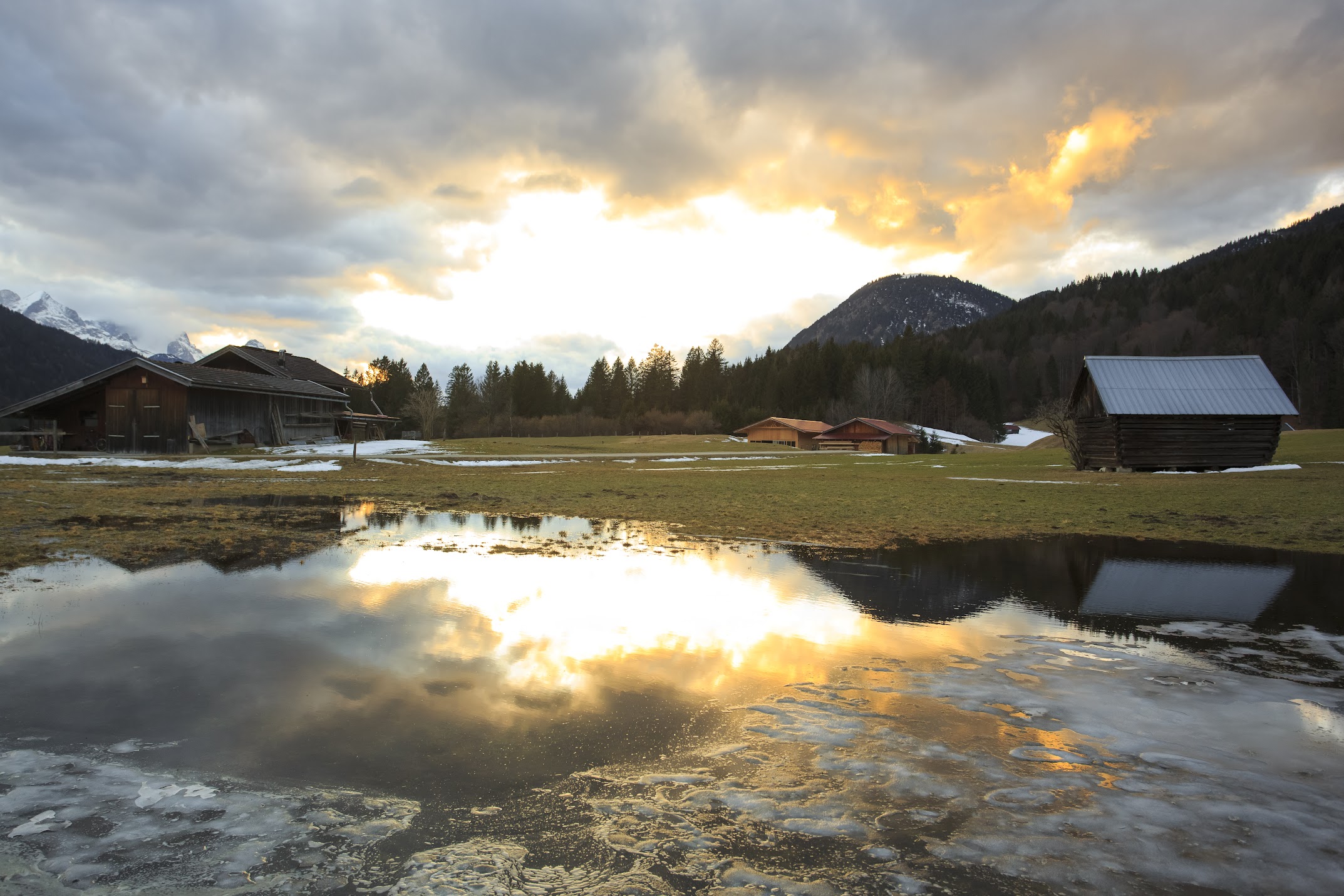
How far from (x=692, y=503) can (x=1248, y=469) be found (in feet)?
98.8

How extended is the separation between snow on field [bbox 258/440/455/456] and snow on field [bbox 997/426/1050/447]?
3401 inches

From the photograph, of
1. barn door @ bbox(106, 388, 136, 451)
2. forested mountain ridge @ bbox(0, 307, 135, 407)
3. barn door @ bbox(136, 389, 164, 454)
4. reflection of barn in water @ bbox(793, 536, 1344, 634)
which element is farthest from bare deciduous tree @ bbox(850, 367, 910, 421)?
forested mountain ridge @ bbox(0, 307, 135, 407)

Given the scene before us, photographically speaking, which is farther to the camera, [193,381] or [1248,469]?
[193,381]

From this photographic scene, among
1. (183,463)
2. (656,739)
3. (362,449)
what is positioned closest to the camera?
(656,739)

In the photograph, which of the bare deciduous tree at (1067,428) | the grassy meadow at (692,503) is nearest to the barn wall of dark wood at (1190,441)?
the bare deciduous tree at (1067,428)

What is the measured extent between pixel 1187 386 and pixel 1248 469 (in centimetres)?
511

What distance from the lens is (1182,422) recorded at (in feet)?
A: 115

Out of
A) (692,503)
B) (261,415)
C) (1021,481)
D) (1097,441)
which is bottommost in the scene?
(692,503)

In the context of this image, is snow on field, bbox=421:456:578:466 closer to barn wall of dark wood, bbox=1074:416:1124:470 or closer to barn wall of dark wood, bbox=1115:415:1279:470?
barn wall of dark wood, bbox=1074:416:1124:470

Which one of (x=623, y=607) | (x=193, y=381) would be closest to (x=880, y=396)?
(x=193, y=381)

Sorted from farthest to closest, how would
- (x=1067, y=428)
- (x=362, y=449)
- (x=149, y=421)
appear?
1. (x=362, y=449)
2. (x=149, y=421)
3. (x=1067, y=428)

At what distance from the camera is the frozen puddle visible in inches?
127

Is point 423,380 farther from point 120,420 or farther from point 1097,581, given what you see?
point 1097,581

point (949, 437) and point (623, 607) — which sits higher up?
point (949, 437)
